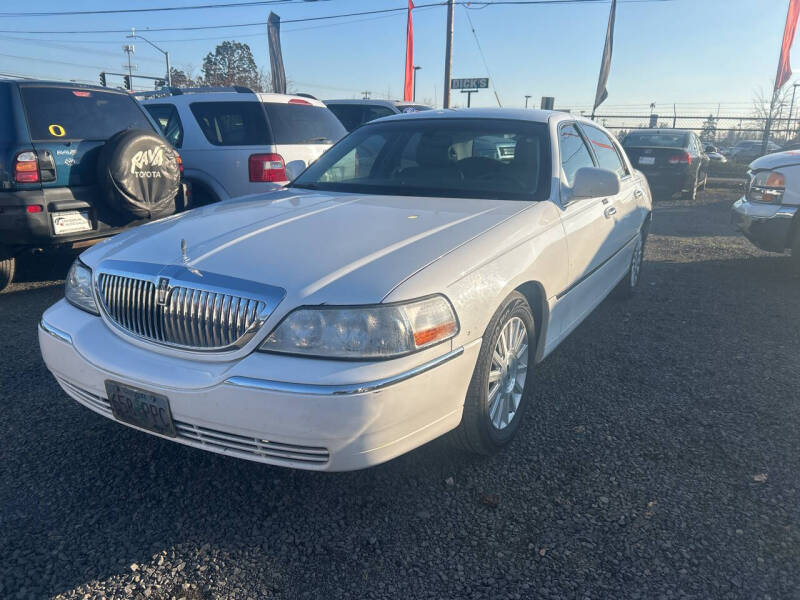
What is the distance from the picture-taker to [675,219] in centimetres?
1064

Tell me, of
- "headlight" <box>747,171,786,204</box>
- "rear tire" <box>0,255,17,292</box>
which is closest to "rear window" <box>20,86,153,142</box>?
"rear tire" <box>0,255,17,292</box>

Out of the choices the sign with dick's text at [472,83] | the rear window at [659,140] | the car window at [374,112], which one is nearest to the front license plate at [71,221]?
the car window at [374,112]

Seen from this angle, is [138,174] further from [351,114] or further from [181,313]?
[351,114]

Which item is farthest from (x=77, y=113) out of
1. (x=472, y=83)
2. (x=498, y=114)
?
(x=472, y=83)

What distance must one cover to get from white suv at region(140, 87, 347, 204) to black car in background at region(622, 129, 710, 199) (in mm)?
8720

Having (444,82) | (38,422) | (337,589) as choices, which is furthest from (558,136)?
(444,82)

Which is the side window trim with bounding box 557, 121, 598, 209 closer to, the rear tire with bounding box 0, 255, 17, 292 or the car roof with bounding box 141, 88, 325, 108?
the car roof with bounding box 141, 88, 325, 108

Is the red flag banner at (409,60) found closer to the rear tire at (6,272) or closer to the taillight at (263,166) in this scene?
the taillight at (263,166)

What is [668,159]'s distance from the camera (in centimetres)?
1247

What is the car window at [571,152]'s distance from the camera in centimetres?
354

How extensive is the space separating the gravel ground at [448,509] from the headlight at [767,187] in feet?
10.3

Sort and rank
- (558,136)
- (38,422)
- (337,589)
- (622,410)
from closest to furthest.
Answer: (337,589) → (38,422) → (622,410) → (558,136)

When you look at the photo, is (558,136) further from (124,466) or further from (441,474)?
(124,466)

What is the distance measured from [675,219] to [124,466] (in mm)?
10283
